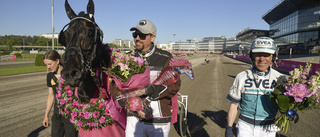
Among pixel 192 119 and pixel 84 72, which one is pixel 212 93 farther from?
pixel 84 72

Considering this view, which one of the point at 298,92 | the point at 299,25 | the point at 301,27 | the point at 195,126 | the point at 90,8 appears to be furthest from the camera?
the point at 299,25

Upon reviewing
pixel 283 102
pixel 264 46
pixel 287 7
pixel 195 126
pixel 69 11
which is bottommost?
pixel 195 126

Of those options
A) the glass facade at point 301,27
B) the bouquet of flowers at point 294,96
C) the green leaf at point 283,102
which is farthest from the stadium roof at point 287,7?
the green leaf at point 283,102

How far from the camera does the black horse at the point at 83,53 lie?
68.1 inches

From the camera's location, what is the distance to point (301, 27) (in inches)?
1875

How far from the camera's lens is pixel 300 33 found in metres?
47.9

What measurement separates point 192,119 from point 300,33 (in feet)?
188

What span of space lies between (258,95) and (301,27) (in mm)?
59547

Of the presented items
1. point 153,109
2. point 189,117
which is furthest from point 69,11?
point 189,117

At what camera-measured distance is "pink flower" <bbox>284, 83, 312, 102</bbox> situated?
1.83 metres

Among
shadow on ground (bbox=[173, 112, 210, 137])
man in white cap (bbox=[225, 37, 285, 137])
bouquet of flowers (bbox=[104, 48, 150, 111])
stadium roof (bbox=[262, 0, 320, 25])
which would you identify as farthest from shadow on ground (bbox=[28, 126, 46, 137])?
stadium roof (bbox=[262, 0, 320, 25])

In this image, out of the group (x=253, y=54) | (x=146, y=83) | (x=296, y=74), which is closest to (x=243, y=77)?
(x=253, y=54)

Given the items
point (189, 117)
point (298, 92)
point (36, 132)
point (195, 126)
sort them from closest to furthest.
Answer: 1. point (298, 92)
2. point (36, 132)
3. point (195, 126)
4. point (189, 117)

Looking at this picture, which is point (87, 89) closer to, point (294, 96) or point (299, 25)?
point (294, 96)
